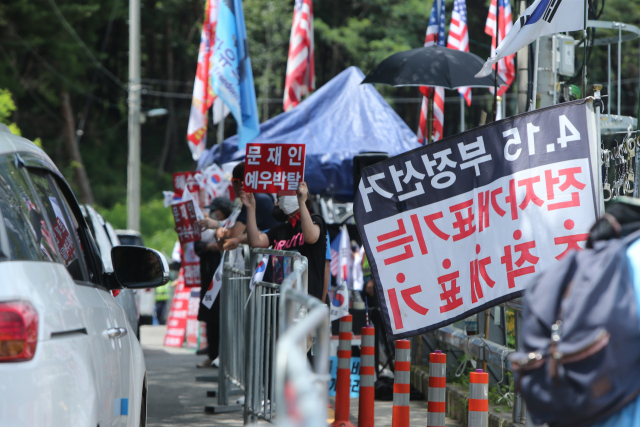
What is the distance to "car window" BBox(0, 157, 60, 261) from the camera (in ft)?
8.61

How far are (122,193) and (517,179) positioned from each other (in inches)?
1383

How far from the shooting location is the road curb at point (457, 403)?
5793 millimetres

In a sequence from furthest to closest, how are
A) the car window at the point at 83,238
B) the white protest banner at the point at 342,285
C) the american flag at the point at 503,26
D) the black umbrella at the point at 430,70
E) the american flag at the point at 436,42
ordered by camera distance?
the american flag at the point at 436,42 < the american flag at the point at 503,26 < the black umbrella at the point at 430,70 < the white protest banner at the point at 342,285 < the car window at the point at 83,238

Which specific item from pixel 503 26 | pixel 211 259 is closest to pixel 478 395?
pixel 211 259

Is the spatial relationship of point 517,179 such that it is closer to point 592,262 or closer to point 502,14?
point 592,262

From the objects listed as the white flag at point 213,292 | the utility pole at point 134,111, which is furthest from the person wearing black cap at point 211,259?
the utility pole at point 134,111

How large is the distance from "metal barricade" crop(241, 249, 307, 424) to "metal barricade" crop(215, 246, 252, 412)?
66 centimetres

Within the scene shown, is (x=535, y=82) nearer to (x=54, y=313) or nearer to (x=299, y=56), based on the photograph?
(x=299, y=56)

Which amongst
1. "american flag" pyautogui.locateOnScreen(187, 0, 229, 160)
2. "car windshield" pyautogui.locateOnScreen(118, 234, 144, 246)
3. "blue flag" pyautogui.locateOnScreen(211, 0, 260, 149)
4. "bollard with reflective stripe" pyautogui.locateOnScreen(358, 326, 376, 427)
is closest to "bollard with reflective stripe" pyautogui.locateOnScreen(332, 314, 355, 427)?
"bollard with reflective stripe" pyautogui.locateOnScreen(358, 326, 376, 427)

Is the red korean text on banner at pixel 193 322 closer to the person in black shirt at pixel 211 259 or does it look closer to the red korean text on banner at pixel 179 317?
the red korean text on banner at pixel 179 317

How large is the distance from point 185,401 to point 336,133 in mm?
5255

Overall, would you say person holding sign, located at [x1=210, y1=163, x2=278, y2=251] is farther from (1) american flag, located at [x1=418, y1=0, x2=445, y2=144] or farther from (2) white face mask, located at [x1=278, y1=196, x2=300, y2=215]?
(1) american flag, located at [x1=418, y1=0, x2=445, y2=144]

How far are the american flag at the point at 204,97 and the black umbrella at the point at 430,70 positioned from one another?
319 cm

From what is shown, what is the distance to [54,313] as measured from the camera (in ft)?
8.21
